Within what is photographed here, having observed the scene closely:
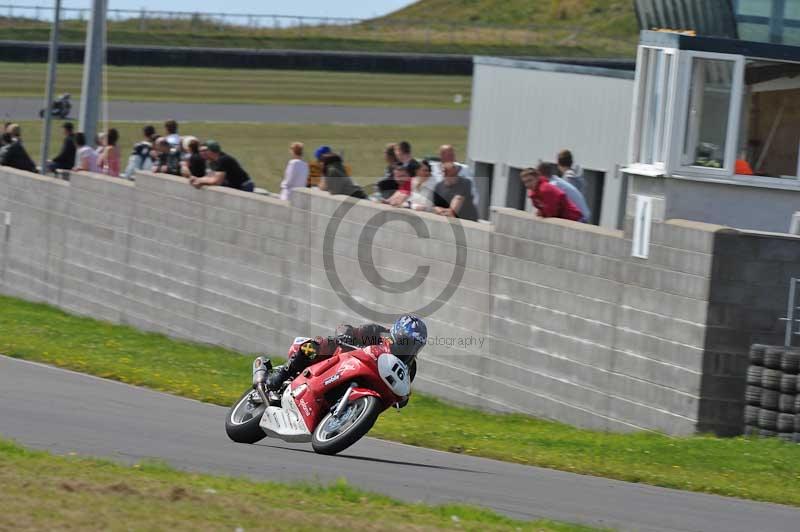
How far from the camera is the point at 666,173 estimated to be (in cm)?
1494

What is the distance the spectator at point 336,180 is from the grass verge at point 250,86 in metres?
23.4

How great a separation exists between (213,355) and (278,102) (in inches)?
1031

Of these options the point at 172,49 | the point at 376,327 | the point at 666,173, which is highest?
the point at 172,49

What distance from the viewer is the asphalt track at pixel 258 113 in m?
39.4

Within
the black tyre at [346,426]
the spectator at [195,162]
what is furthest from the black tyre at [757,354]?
the spectator at [195,162]

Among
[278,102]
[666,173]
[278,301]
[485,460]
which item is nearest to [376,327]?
[485,460]

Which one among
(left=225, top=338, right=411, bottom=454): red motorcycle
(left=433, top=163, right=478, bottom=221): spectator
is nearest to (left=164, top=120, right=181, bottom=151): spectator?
(left=433, top=163, right=478, bottom=221): spectator

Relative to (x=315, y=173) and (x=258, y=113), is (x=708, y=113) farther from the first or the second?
(x=258, y=113)

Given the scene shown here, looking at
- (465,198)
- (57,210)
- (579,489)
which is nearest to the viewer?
(579,489)

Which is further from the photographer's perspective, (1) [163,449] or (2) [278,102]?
(2) [278,102]

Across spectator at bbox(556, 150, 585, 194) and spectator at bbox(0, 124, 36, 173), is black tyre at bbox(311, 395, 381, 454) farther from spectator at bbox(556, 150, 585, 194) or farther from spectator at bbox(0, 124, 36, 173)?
spectator at bbox(0, 124, 36, 173)

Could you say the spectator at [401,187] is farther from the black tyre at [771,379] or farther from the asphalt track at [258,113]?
the asphalt track at [258,113]

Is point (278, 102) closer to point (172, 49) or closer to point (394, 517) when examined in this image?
point (172, 49)

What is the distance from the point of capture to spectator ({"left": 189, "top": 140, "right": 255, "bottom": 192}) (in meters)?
20.1
